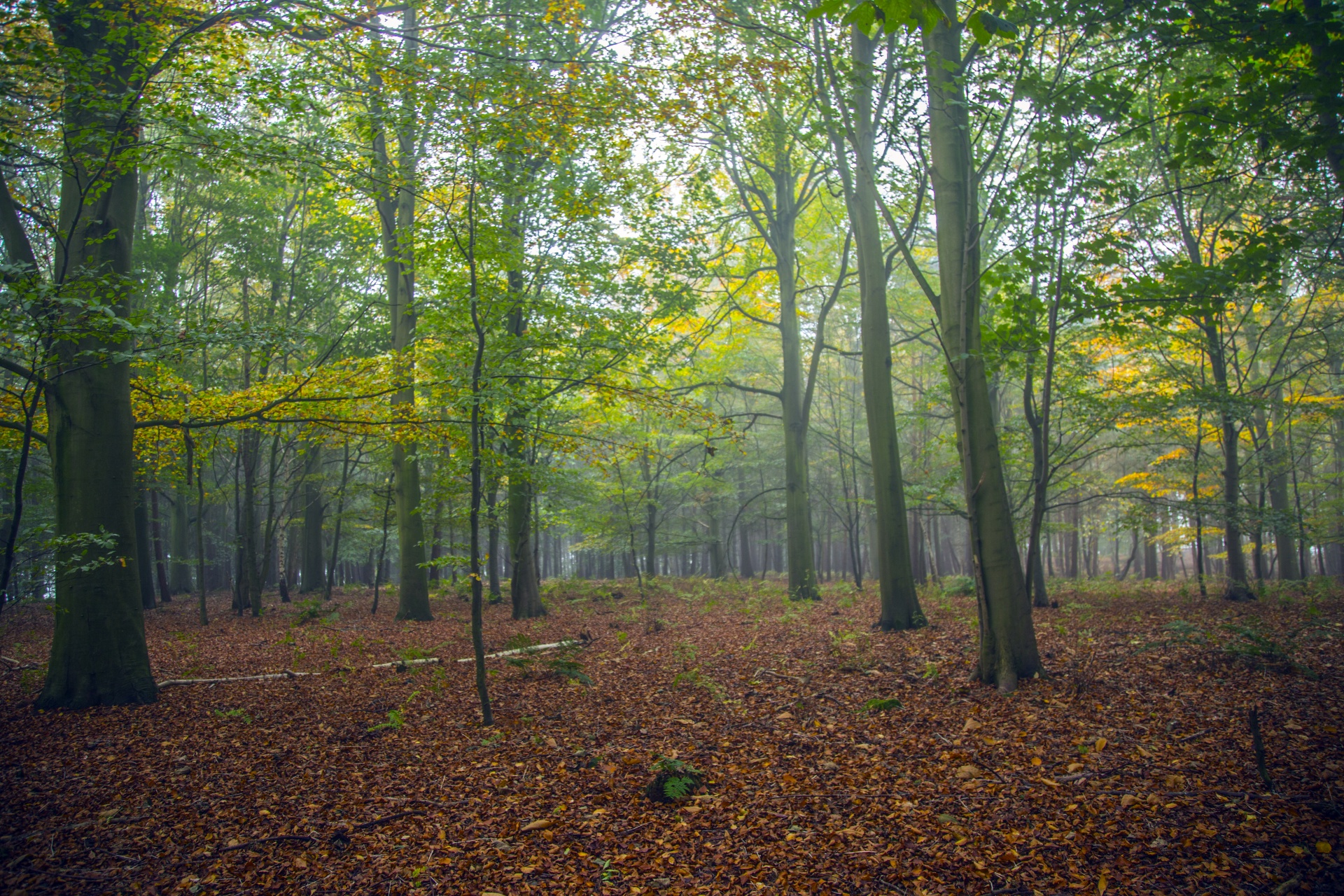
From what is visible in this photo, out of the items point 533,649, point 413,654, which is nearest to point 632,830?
point 533,649

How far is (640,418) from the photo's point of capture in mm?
18109

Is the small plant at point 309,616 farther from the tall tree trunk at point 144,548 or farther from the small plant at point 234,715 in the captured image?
the small plant at point 234,715

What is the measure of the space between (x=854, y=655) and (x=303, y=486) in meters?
19.8

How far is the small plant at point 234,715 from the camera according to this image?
629cm

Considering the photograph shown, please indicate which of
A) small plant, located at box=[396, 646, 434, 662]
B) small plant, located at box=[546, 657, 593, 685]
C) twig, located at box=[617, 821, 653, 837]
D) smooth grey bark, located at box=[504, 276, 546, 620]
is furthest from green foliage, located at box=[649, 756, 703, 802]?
smooth grey bark, located at box=[504, 276, 546, 620]

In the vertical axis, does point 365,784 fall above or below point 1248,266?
below

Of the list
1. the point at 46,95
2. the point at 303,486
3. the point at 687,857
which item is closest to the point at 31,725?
the point at 46,95

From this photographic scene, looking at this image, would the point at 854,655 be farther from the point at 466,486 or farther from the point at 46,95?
the point at 46,95

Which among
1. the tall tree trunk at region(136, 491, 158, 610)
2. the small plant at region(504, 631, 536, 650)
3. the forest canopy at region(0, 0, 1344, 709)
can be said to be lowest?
the small plant at region(504, 631, 536, 650)

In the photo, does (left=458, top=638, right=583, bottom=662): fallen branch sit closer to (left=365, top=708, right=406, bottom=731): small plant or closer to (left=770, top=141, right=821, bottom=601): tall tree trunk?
(left=365, top=708, right=406, bottom=731): small plant

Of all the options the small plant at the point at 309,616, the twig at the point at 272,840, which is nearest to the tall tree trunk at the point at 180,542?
the small plant at the point at 309,616

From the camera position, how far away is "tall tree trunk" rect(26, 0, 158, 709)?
624 centimetres

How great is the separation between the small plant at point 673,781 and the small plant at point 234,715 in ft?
14.5

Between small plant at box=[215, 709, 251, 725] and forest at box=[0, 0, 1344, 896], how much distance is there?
98 millimetres
